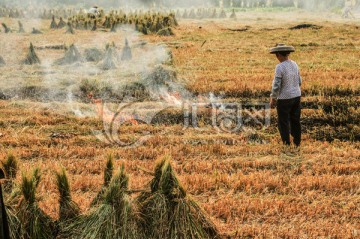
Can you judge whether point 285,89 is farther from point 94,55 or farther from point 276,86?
point 94,55

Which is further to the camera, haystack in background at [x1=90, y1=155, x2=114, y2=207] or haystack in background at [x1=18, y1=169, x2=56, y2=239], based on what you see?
haystack in background at [x1=90, y1=155, x2=114, y2=207]

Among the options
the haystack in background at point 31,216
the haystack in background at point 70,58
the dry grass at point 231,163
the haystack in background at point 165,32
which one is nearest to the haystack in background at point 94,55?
the haystack in background at point 70,58

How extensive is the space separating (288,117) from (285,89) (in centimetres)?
46

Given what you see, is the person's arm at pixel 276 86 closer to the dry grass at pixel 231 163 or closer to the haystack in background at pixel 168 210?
the dry grass at pixel 231 163

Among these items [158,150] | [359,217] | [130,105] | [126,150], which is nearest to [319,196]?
[359,217]

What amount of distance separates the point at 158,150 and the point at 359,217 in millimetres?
3253

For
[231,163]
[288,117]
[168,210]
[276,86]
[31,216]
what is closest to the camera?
[31,216]

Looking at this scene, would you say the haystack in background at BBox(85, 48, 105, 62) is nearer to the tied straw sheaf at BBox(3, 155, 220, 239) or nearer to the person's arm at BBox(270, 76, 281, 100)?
the person's arm at BBox(270, 76, 281, 100)

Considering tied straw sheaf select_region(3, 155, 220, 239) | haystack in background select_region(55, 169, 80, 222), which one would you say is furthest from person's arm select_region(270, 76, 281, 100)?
haystack in background select_region(55, 169, 80, 222)

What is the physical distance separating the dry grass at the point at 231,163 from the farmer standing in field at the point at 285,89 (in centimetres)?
48

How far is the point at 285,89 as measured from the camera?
6922mm

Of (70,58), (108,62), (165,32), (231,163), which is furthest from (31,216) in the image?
(165,32)

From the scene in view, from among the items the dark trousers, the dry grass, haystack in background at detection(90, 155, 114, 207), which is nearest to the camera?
haystack in background at detection(90, 155, 114, 207)

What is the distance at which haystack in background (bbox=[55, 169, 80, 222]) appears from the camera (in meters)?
3.93
